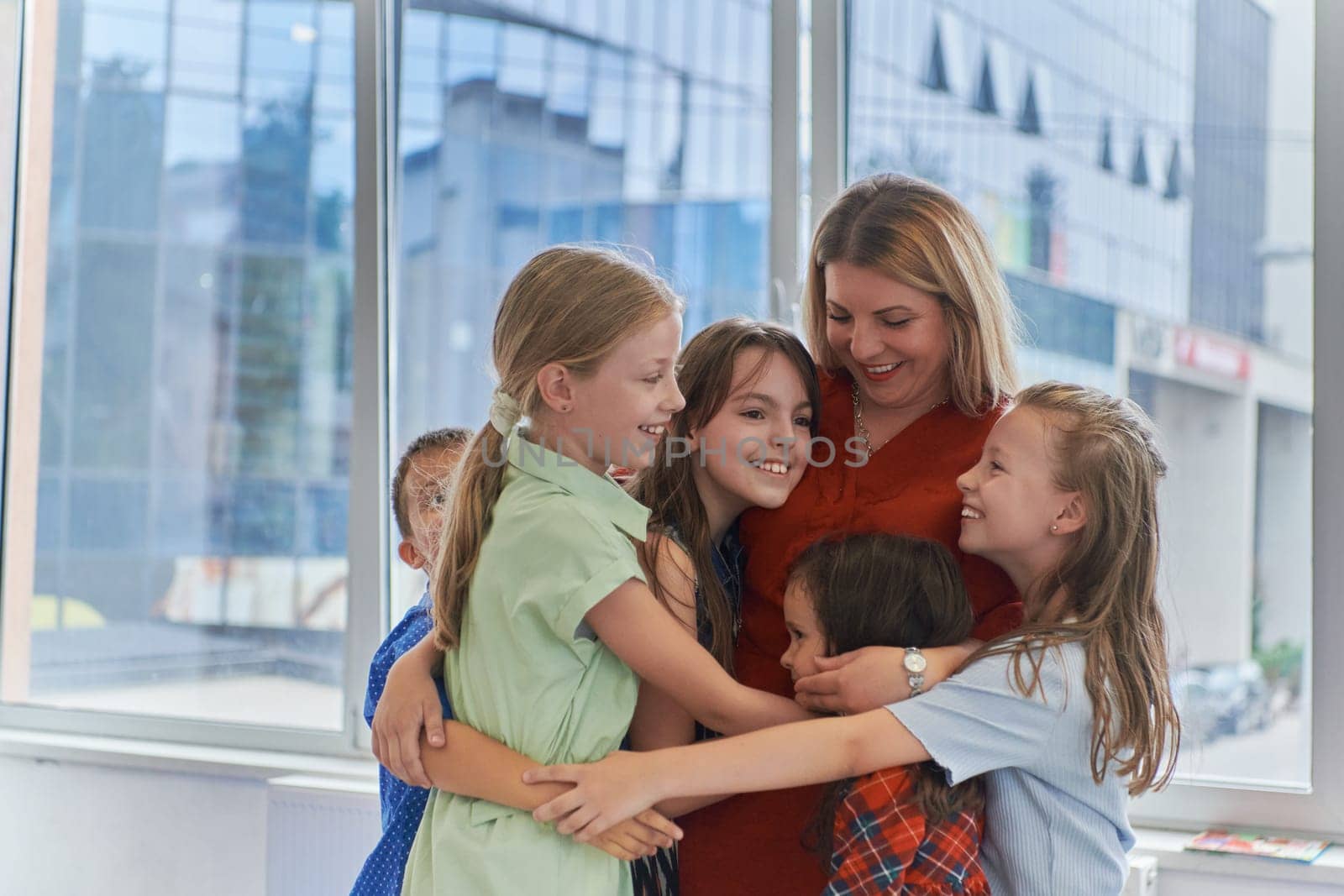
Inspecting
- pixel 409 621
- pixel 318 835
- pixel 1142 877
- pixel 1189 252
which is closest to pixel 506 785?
pixel 409 621

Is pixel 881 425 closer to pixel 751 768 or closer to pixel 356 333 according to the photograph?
pixel 751 768

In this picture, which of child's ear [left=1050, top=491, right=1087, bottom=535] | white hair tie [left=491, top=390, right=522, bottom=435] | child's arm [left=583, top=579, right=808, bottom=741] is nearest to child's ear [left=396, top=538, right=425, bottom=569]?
white hair tie [left=491, top=390, right=522, bottom=435]

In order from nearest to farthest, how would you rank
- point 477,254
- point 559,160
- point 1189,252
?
point 1189,252 < point 559,160 < point 477,254

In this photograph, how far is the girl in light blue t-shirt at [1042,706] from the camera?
1404mm

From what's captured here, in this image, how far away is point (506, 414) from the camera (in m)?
1.55

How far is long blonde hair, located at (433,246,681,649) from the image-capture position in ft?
5.00

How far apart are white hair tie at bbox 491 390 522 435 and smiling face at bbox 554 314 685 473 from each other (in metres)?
0.05

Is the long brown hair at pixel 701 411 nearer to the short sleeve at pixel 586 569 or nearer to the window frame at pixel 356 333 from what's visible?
the short sleeve at pixel 586 569

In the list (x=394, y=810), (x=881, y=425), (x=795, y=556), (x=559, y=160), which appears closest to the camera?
(x=795, y=556)

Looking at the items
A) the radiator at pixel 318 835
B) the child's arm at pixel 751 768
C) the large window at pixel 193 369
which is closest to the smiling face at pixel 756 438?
the child's arm at pixel 751 768

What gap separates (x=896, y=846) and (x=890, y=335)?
2.15 ft

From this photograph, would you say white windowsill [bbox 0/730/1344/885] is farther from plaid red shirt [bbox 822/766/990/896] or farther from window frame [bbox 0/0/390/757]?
plaid red shirt [bbox 822/766/990/896]

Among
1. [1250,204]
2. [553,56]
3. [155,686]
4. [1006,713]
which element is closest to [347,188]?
[553,56]

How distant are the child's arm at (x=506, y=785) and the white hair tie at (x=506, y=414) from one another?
0.37 metres
